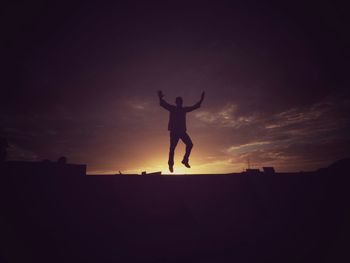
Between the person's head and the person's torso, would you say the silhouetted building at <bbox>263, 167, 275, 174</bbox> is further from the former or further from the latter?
the person's head

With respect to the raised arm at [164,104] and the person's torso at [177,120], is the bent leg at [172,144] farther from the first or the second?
the raised arm at [164,104]

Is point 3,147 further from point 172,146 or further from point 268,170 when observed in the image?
point 268,170

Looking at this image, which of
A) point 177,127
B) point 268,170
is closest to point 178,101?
point 177,127

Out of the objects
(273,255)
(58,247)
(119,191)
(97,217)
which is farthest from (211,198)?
(58,247)

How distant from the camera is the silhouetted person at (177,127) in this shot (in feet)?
24.7

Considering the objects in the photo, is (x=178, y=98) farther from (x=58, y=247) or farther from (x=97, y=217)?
(x=58, y=247)

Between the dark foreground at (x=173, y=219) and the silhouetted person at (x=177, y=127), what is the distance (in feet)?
7.54

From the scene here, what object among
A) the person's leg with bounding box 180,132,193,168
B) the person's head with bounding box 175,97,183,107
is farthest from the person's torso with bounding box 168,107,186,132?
the person's leg with bounding box 180,132,193,168

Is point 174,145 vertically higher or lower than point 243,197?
higher

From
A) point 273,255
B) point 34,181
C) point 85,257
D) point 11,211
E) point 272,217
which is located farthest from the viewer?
point 272,217

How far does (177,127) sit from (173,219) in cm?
375

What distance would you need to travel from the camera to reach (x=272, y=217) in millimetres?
5078

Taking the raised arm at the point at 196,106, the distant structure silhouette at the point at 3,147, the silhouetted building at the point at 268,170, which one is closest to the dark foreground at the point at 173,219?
the silhouetted building at the point at 268,170

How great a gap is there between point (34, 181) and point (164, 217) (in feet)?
9.84
